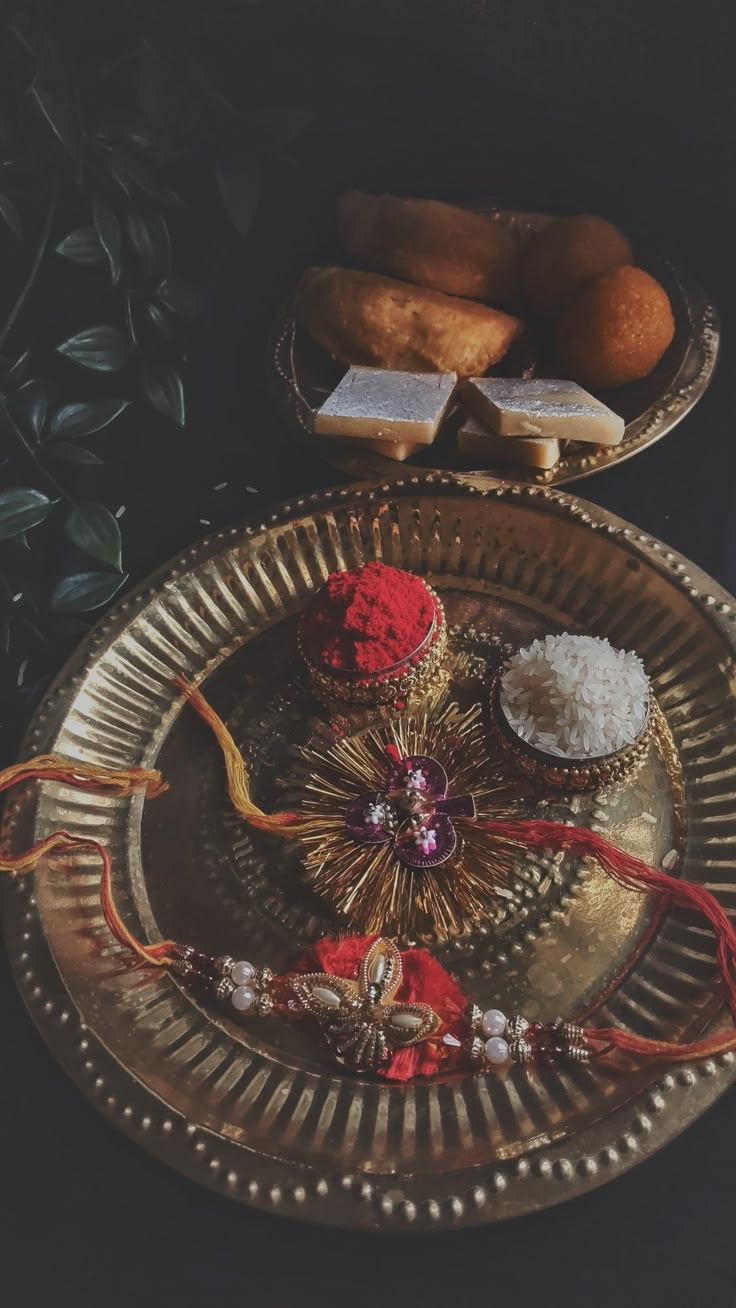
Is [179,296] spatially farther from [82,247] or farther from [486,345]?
[486,345]

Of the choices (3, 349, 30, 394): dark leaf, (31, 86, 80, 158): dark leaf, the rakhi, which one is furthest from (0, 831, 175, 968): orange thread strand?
(31, 86, 80, 158): dark leaf

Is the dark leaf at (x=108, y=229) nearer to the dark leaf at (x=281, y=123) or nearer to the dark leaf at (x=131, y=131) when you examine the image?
the dark leaf at (x=131, y=131)

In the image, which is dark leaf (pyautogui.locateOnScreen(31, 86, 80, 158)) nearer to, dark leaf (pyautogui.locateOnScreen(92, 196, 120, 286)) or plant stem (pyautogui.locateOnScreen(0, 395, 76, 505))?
dark leaf (pyautogui.locateOnScreen(92, 196, 120, 286))

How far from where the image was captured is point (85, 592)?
90 centimetres

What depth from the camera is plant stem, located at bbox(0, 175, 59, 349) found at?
867 millimetres

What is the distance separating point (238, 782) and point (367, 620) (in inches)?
6.8

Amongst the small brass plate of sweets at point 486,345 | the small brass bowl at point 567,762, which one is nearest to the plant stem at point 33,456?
the small brass plate of sweets at point 486,345

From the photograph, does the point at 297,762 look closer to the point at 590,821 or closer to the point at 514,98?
the point at 590,821

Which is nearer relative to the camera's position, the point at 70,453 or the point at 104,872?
the point at 104,872

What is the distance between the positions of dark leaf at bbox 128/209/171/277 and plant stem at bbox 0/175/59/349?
0.07 m

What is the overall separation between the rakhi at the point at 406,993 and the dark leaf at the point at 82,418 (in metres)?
0.42

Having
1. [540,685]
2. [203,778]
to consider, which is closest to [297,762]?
[203,778]

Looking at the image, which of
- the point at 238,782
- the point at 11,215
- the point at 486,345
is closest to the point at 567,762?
the point at 238,782

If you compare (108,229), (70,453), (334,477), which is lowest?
(70,453)
